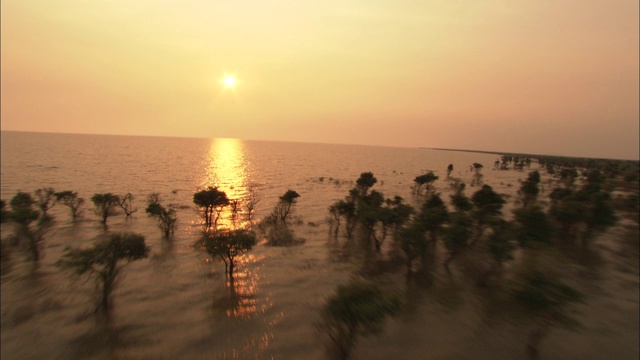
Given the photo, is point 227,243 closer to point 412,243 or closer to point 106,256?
point 106,256

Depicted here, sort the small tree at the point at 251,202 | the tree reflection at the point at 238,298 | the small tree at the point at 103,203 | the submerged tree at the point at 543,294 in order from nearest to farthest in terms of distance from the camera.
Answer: the submerged tree at the point at 543,294, the tree reflection at the point at 238,298, the small tree at the point at 103,203, the small tree at the point at 251,202

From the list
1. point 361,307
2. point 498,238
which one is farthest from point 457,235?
point 361,307

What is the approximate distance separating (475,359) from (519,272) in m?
5.37

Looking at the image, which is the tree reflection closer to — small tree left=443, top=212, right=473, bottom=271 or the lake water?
the lake water

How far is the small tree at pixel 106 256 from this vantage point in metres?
18.3

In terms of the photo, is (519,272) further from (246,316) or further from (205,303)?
(205,303)

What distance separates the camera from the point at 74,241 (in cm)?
3181

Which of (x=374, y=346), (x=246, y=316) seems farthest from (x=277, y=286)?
(x=374, y=346)

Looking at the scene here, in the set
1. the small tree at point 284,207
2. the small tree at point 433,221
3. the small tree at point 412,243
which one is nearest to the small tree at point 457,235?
the small tree at point 433,221

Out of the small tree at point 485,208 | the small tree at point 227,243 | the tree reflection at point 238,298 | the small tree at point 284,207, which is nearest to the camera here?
the tree reflection at point 238,298

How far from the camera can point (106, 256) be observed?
1902cm

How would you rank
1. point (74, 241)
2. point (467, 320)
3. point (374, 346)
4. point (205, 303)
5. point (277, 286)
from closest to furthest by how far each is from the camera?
point (374, 346)
point (467, 320)
point (205, 303)
point (277, 286)
point (74, 241)

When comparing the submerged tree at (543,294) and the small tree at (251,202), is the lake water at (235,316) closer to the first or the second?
the submerged tree at (543,294)

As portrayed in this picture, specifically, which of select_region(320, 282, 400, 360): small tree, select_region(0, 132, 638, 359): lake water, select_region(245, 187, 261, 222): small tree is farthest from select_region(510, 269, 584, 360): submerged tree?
select_region(245, 187, 261, 222): small tree
